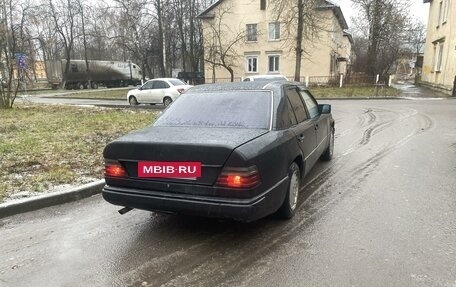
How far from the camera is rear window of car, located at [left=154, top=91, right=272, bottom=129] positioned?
12.8ft

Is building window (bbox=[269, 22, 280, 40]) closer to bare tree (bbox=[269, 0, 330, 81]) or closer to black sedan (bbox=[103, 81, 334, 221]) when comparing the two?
bare tree (bbox=[269, 0, 330, 81])

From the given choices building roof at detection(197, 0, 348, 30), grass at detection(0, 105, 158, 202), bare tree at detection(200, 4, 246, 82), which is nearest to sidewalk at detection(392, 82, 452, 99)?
building roof at detection(197, 0, 348, 30)

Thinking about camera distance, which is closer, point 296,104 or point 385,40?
point 296,104

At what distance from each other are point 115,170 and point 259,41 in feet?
106

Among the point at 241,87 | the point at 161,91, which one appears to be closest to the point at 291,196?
the point at 241,87

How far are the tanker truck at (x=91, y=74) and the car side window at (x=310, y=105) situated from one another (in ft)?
138

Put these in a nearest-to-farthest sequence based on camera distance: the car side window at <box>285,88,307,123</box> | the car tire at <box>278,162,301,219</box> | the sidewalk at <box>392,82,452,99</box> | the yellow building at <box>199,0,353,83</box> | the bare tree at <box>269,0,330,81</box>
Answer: the car tire at <box>278,162,301,219</box> < the car side window at <box>285,88,307,123</box> < the sidewalk at <box>392,82,452,99</box> < the bare tree at <box>269,0,330,81</box> < the yellow building at <box>199,0,353,83</box>

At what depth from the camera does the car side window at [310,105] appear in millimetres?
5207

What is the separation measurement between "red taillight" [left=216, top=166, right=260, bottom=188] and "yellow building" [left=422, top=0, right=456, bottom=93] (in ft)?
72.8

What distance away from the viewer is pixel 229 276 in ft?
9.59

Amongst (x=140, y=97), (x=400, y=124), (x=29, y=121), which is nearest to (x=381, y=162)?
(x=400, y=124)

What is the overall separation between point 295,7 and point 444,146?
933 inches

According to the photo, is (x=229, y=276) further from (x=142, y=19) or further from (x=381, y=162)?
(x=142, y=19)

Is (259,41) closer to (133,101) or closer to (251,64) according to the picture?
(251,64)
